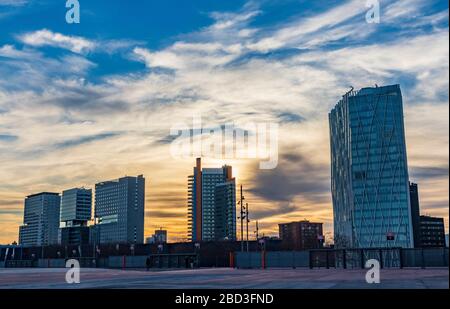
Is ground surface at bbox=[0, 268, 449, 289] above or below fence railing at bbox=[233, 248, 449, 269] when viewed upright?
below

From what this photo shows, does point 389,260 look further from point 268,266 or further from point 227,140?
point 227,140

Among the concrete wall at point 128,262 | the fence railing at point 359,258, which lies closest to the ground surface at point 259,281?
the fence railing at point 359,258

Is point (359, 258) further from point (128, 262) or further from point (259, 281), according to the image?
point (128, 262)

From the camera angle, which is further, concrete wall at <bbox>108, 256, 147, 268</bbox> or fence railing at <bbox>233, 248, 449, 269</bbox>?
concrete wall at <bbox>108, 256, 147, 268</bbox>

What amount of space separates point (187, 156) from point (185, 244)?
118072 mm

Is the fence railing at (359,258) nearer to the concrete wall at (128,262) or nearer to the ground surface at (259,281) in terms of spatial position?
the ground surface at (259,281)

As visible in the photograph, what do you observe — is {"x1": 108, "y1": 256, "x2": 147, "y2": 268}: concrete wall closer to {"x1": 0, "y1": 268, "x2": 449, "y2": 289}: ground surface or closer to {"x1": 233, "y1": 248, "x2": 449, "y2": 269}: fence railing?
{"x1": 233, "y1": 248, "x2": 449, "y2": 269}: fence railing

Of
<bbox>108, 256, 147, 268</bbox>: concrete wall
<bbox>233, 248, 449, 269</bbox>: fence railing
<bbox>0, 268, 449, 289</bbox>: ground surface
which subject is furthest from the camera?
<bbox>108, 256, 147, 268</bbox>: concrete wall

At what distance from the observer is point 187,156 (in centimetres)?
3394

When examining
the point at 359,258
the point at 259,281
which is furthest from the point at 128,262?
the point at 259,281

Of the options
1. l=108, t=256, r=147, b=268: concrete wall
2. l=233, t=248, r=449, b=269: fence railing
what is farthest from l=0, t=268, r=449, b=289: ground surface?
l=108, t=256, r=147, b=268: concrete wall

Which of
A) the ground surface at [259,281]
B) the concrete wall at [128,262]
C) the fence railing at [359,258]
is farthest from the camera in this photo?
the concrete wall at [128,262]
